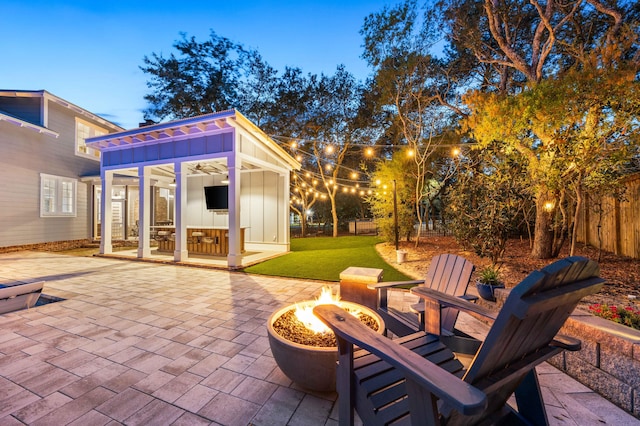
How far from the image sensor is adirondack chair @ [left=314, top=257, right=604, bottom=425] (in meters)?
0.90

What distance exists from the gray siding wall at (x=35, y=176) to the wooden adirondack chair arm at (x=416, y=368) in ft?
40.4

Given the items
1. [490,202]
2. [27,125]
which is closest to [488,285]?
[490,202]

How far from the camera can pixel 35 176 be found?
916 centimetres

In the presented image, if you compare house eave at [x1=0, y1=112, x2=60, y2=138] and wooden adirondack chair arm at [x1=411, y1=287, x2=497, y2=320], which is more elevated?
house eave at [x1=0, y1=112, x2=60, y2=138]

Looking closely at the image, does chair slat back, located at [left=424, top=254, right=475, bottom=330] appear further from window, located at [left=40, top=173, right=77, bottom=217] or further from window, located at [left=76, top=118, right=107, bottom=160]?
window, located at [left=76, top=118, right=107, bottom=160]

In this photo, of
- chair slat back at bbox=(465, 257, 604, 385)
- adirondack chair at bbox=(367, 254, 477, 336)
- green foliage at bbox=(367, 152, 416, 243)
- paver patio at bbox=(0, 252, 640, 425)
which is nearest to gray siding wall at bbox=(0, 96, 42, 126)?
paver patio at bbox=(0, 252, 640, 425)

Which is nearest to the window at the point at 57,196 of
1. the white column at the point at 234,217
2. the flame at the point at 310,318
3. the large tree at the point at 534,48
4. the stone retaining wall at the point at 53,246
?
the stone retaining wall at the point at 53,246

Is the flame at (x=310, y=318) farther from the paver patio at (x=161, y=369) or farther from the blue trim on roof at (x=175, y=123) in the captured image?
the blue trim on roof at (x=175, y=123)

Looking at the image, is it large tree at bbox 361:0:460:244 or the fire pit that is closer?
the fire pit

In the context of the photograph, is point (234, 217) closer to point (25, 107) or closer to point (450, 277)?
point (450, 277)

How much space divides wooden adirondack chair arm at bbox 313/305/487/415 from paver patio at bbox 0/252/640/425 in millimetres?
785

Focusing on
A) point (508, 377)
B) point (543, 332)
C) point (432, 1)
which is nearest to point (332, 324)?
point (508, 377)

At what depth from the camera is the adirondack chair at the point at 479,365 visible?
90cm

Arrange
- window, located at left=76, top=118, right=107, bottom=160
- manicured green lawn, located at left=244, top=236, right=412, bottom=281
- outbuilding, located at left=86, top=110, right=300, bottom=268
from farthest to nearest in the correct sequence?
window, located at left=76, top=118, right=107, bottom=160, outbuilding, located at left=86, top=110, right=300, bottom=268, manicured green lawn, located at left=244, top=236, right=412, bottom=281
